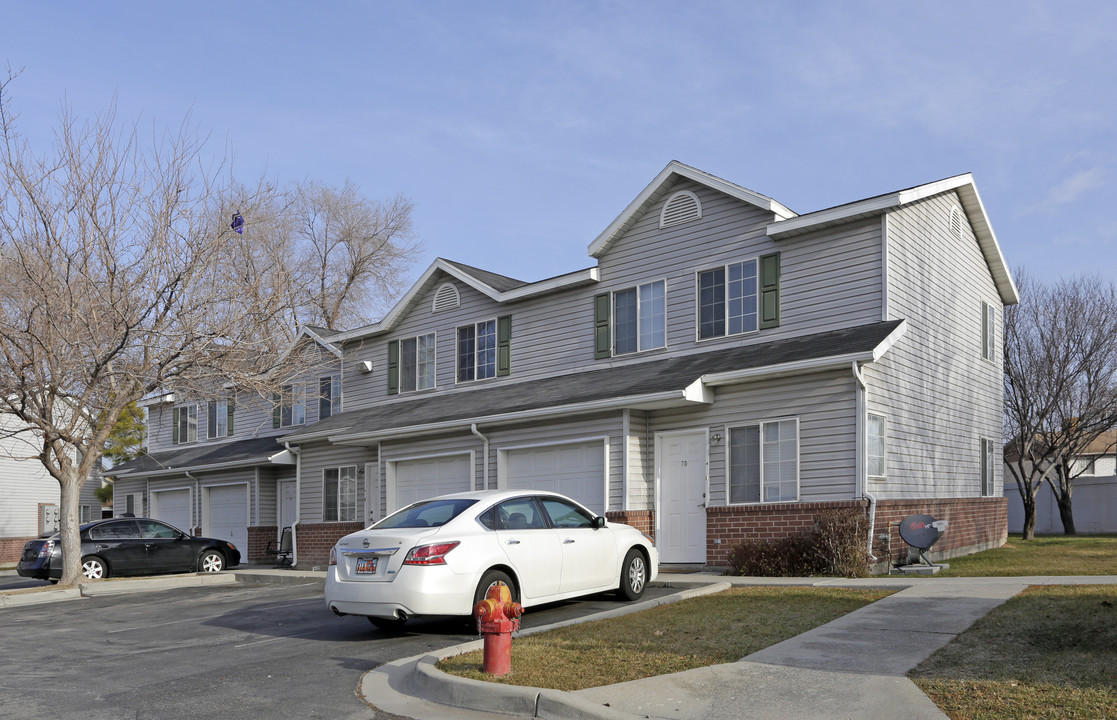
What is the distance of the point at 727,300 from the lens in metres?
18.0

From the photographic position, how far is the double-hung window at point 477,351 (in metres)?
22.6

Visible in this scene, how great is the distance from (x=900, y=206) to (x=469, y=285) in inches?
408

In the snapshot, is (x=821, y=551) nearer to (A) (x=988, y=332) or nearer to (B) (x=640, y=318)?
(B) (x=640, y=318)

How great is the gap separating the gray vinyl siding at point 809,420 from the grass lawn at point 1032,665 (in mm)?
5460

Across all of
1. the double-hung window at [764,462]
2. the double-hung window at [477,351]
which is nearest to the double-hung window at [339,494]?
the double-hung window at [477,351]

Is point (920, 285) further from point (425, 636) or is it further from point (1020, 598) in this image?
point (425, 636)

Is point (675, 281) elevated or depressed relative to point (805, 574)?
elevated

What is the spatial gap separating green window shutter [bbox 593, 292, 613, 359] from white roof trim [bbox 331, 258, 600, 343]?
45cm

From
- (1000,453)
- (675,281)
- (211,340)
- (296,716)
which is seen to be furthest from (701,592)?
(1000,453)

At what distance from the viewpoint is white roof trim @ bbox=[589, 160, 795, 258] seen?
57.0 feet

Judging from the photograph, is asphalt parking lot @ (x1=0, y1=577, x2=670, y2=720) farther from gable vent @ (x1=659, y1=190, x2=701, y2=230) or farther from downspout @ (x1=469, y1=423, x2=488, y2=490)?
gable vent @ (x1=659, y1=190, x2=701, y2=230)

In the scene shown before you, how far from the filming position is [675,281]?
18.8 meters

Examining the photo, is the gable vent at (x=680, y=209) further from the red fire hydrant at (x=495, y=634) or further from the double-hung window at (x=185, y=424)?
the double-hung window at (x=185, y=424)

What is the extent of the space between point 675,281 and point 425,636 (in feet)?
33.6
